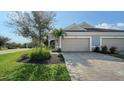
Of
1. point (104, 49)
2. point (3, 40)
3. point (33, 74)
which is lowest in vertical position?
point (33, 74)

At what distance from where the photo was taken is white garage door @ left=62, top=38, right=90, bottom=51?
18.9m

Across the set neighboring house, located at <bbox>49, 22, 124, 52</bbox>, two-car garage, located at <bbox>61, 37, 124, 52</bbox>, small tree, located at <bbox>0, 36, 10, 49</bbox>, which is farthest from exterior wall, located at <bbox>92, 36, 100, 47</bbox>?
small tree, located at <bbox>0, 36, 10, 49</bbox>

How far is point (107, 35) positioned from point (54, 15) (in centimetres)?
795

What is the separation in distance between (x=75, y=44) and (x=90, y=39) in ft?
5.50

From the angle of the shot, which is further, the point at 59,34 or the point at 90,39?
the point at 90,39

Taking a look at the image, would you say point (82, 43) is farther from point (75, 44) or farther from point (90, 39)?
point (90, 39)

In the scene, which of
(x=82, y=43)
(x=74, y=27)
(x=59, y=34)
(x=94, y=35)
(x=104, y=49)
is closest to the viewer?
(x=104, y=49)

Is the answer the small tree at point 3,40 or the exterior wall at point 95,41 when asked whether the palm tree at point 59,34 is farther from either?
the small tree at point 3,40

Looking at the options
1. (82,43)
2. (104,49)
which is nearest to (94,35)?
(82,43)

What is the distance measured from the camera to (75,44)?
19.0m

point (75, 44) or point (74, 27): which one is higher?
point (74, 27)
